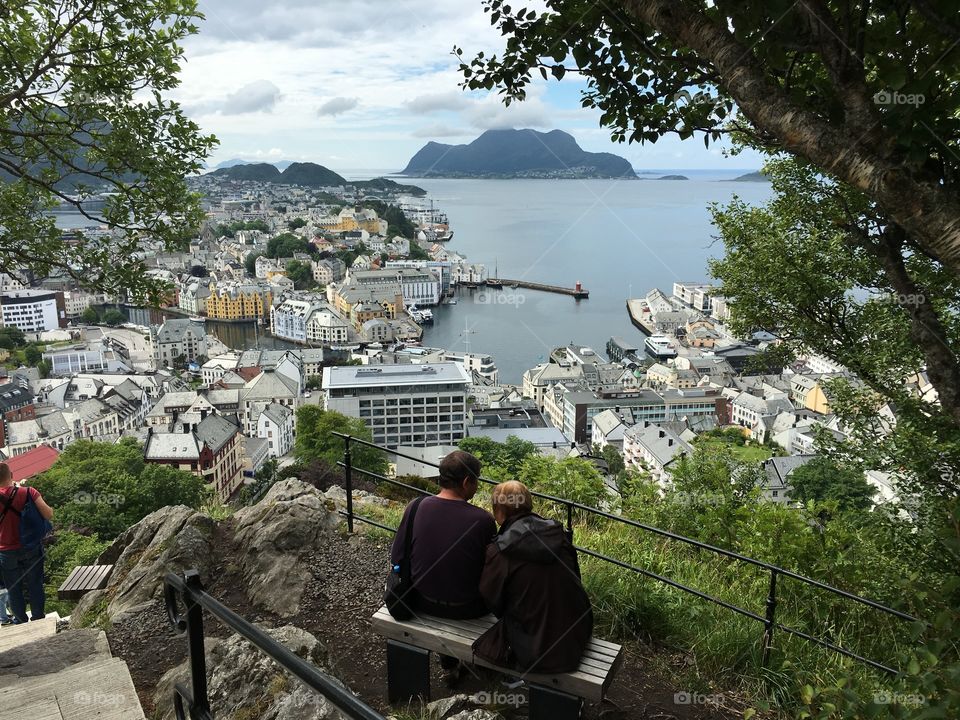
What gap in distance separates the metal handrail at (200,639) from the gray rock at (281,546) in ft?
5.56

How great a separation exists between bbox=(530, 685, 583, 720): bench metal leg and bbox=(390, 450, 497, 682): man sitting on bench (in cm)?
29

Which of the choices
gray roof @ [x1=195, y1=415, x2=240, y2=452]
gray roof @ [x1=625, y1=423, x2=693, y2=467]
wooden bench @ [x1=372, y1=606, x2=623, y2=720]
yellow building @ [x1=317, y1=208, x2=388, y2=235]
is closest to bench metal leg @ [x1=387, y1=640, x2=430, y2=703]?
wooden bench @ [x1=372, y1=606, x2=623, y2=720]

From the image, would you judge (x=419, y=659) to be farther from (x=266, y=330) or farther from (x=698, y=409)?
(x=266, y=330)

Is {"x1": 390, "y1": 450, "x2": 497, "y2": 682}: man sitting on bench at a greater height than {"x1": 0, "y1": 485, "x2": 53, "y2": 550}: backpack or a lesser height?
greater

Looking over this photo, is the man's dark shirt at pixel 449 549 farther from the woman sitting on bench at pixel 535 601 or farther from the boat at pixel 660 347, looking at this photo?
the boat at pixel 660 347

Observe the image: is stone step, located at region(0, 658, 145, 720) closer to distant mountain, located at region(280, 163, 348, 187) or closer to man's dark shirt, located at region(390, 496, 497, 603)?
man's dark shirt, located at region(390, 496, 497, 603)

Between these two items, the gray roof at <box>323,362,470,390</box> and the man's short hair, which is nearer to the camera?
the man's short hair

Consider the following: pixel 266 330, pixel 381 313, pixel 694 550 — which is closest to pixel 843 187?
pixel 694 550

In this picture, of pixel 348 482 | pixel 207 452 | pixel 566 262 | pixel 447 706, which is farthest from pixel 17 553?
pixel 566 262

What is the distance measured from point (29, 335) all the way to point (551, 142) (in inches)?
3646

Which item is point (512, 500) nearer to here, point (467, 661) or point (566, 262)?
point (467, 661)

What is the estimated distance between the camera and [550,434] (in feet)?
92.7

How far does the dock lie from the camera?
51438mm

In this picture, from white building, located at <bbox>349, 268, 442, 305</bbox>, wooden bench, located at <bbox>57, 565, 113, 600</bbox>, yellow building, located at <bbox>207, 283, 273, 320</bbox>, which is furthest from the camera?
white building, located at <bbox>349, 268, 442, 305</bbox>
